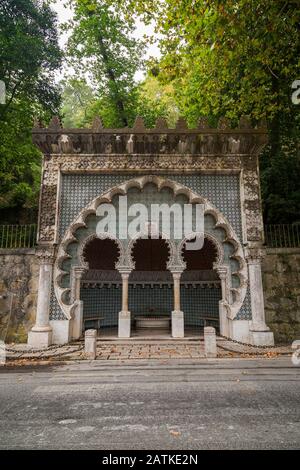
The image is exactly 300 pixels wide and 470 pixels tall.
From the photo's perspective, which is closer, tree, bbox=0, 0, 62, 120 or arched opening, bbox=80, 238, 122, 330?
arched opening, bbox=80, 238, 122, 330

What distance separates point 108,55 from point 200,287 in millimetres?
13281

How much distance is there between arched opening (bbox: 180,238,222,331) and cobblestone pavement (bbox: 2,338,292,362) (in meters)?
3.39

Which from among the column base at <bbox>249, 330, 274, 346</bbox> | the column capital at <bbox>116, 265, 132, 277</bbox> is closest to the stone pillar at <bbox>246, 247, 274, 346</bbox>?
the column base at <bbox>249, 330, 274, 346</bbox>

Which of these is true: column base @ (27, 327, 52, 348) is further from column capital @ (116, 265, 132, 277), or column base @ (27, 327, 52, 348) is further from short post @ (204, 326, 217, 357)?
short post @ (204, 326, 217, 357)

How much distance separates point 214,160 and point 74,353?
715 cm

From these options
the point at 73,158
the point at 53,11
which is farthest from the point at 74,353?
the point at 53,11

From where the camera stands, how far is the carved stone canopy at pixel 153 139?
9.50 metres

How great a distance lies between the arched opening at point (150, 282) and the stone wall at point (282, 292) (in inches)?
190

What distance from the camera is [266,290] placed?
9.55 metres

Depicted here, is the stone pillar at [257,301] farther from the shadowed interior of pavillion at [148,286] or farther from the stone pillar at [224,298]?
the shadowed interior of pavillion at [148,286]

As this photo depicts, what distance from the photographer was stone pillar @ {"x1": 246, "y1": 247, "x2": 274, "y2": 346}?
8.55m

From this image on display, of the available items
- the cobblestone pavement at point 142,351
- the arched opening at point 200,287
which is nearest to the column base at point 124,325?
the cobblestone pavement at point 142,351

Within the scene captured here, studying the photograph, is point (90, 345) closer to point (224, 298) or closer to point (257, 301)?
point (224, 298)

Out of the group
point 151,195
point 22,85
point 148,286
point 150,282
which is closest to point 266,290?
point 151,195
